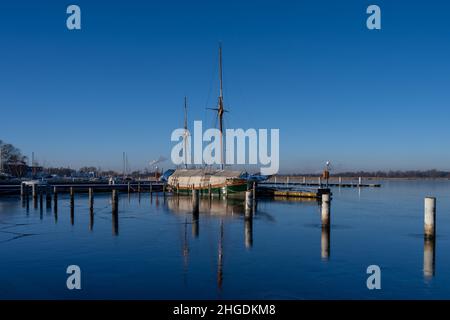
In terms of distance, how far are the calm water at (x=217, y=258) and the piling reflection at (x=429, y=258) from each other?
11 cm

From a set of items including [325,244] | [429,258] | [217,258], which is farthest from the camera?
[325,244]

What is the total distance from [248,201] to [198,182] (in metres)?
32.7

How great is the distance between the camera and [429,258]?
2100cm

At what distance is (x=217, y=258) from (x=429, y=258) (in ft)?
35.5

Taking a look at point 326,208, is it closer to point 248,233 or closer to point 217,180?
point 248,233

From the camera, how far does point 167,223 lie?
112 ft

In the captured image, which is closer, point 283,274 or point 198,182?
point 283,274

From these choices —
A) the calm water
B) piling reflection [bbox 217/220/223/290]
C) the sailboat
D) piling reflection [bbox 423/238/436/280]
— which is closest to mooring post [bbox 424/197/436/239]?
piling reflection [bbox 423/238/436/280]

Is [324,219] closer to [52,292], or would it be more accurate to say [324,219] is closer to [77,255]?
[77,255]

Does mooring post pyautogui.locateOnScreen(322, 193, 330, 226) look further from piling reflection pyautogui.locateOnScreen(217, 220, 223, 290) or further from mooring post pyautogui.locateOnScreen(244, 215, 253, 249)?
piling reflection pyautogui.locateOnScreen(217, 220, 223, 290)

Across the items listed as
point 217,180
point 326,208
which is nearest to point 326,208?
point 326,208

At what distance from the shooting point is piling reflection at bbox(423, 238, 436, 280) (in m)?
18.1
